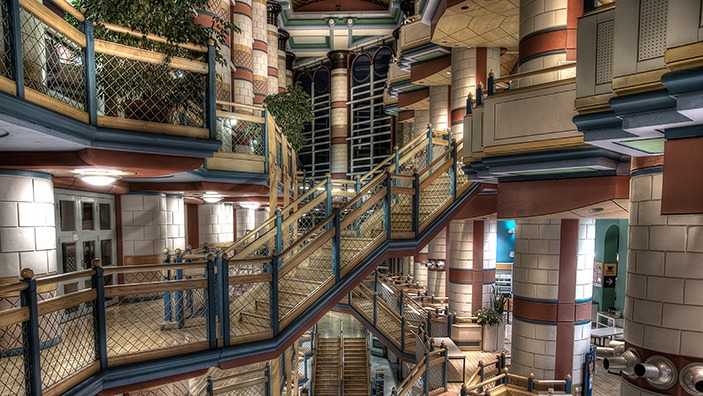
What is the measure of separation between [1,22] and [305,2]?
21.0 metres

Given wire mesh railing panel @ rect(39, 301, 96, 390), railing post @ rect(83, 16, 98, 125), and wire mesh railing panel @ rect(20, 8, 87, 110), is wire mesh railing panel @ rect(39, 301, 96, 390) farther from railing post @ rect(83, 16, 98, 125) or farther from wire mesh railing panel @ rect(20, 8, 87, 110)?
wire mesh railing panel @ rect(20, 8, 87, 110)

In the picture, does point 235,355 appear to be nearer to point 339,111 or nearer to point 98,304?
point 98,304

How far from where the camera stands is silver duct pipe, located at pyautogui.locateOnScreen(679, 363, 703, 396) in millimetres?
3438

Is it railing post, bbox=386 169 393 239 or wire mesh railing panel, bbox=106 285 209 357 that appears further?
railing post, bbox=386 169 393 239

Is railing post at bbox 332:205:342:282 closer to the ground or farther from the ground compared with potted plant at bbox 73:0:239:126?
closer to the ground

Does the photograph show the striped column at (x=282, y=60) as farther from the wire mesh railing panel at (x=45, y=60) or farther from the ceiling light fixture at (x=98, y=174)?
the wire mesh railing panel at (x=45, y=60)

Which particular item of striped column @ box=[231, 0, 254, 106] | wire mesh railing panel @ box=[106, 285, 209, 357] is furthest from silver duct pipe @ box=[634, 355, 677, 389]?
striped column @ box=[231, 0, 254, 106]

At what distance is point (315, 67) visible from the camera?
79.8ft

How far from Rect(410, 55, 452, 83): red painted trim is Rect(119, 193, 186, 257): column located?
8.68 metres

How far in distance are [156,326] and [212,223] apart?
631cm

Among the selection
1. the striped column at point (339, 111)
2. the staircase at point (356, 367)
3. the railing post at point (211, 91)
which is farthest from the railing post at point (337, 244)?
the striped column at point (339, 111)

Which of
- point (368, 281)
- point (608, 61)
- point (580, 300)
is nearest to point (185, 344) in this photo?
point (608, 61)

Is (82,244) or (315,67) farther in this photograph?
(315,67)

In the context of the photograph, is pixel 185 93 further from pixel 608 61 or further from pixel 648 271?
pixel 648 271
